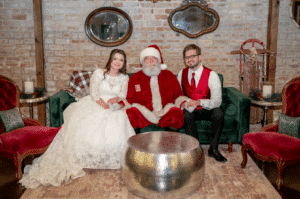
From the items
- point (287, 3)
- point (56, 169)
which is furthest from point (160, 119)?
point (287, 3)

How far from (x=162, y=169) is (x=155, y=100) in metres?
1.27

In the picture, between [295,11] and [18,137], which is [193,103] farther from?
[295,11]

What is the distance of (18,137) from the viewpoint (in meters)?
2.20

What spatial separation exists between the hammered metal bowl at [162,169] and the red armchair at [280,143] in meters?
0.67

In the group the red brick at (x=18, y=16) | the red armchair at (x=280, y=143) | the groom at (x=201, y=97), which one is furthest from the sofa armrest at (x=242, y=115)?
the red brick at (x=18, y=16)

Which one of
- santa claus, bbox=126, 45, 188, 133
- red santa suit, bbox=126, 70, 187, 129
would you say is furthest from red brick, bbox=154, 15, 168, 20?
red santa suit, bbox=126, 70, 187, 129

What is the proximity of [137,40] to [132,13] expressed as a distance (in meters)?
0.39

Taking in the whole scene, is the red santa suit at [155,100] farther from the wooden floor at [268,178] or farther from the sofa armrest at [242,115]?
the wooden floor at [268,178]

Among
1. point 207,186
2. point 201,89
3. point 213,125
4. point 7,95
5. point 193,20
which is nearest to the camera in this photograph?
point 207,186

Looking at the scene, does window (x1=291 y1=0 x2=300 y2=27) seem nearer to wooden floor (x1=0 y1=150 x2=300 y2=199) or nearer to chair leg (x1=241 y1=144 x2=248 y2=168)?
wooden floor (x1=0 y1=150 x2=300 y2=199)

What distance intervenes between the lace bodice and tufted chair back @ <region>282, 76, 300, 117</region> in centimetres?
166

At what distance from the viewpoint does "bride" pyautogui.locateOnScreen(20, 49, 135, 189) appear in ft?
7.17

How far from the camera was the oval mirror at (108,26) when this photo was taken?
3.63 meters

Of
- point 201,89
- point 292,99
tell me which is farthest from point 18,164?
point 292,99
